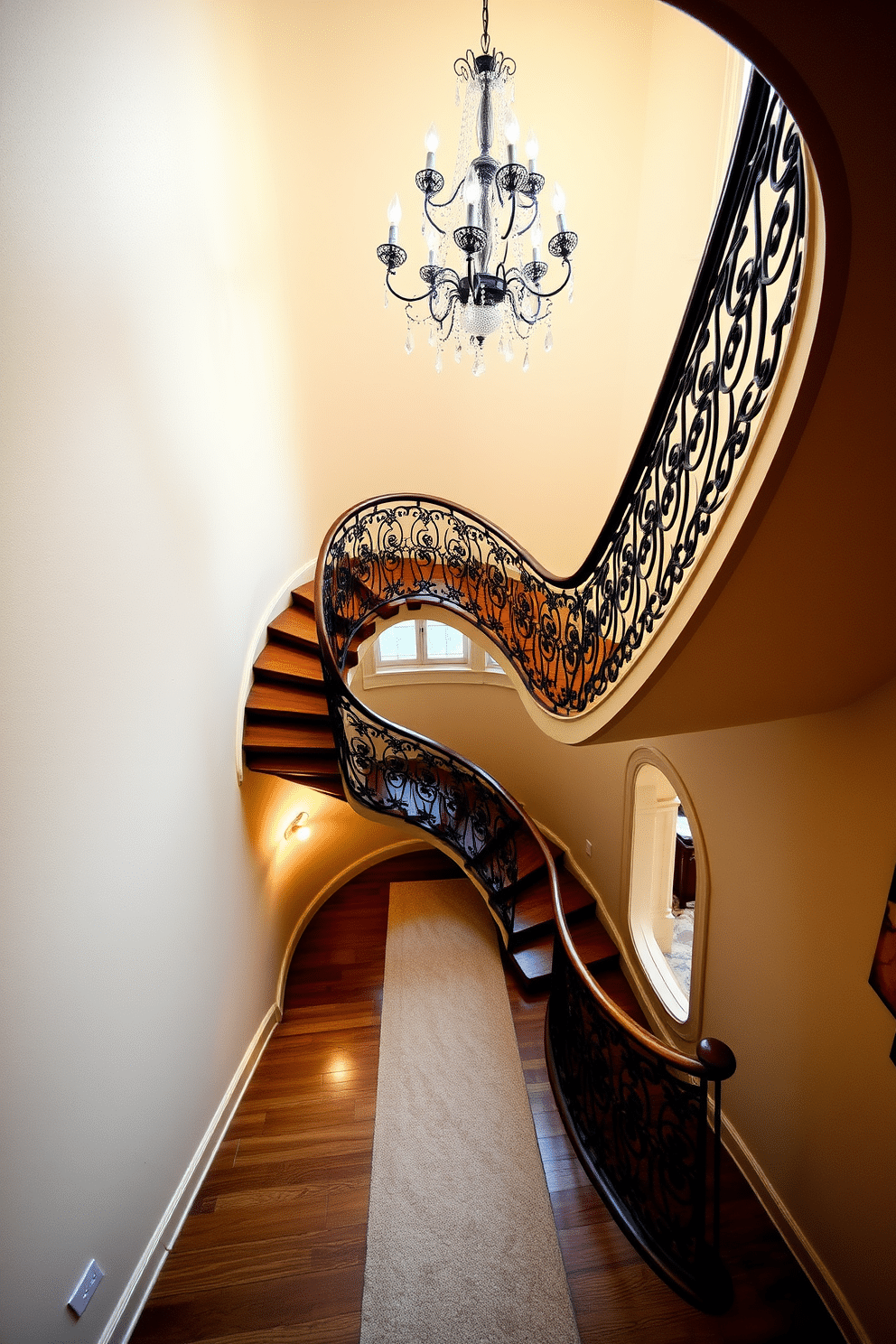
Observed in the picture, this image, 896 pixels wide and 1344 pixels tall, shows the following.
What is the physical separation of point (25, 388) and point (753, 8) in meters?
2.37

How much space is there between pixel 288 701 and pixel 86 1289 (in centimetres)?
346

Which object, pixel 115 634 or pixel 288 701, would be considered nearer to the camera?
pixel 115 634

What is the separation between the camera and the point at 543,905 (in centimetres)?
529

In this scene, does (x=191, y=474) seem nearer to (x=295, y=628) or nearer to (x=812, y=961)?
(x=295, y=628)

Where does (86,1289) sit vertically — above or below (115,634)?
below

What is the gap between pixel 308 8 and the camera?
5.12 metres

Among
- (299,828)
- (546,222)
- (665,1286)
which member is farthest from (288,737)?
(546,222)

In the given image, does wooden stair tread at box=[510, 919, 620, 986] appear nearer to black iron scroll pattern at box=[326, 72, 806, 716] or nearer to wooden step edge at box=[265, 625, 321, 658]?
black iron scroll pattern at box=[326, 72, 806, 716]

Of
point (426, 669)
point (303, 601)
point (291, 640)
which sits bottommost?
point (426, 669)

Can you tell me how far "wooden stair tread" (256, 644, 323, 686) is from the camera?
511 centimetres

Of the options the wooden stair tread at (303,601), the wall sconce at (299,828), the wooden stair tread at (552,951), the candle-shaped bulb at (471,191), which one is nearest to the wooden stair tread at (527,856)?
the wooden stair tread at (552,951)

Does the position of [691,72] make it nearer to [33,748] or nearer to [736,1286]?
[33,748]

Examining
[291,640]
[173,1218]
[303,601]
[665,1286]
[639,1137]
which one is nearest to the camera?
[665,1286]

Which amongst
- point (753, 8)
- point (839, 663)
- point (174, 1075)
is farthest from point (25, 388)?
point (174, 1075)
